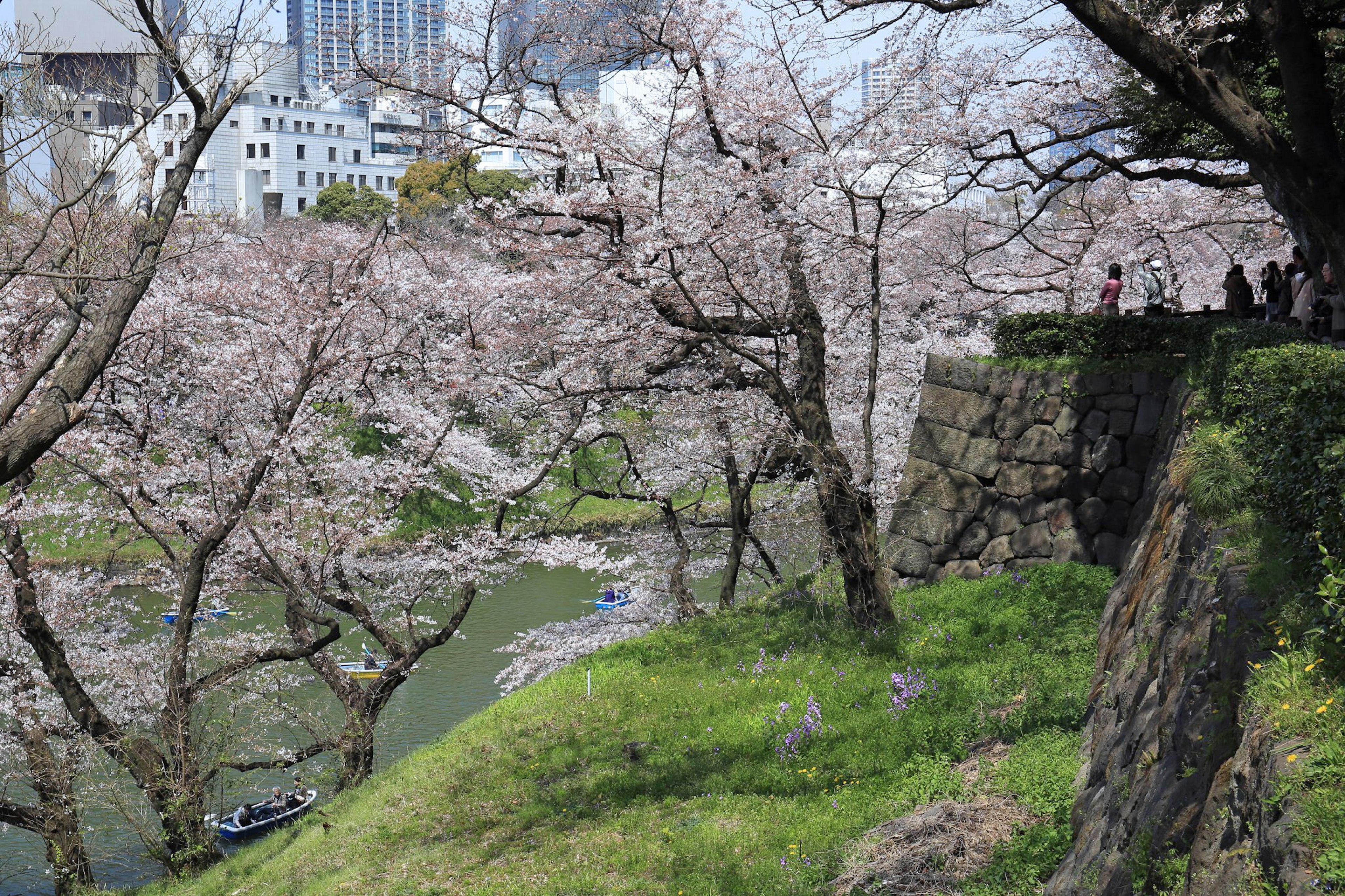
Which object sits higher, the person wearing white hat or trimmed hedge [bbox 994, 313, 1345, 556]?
the person wearing white hat

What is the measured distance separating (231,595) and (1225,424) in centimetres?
2063

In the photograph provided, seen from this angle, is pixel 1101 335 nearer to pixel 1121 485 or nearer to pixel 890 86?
pixel 1121 485

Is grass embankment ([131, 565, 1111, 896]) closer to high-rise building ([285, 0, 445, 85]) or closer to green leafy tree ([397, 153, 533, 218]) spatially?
high-rise building ([285, 0, 445, 85])

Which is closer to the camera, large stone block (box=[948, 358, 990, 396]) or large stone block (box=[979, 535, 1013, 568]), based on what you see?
large stone block (box=[979, 535, 1013, 568])

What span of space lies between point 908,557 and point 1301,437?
6889mm

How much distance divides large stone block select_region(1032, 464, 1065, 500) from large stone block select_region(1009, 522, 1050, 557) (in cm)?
31

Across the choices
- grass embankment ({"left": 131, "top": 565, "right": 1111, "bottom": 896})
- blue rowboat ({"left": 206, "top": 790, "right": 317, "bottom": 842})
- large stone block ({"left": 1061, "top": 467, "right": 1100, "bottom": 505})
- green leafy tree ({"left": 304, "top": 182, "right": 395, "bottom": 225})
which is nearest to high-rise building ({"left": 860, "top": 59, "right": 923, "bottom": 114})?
large stone block ({"left": 1061, "top": 467, "right": 1100, "bottom": 505})

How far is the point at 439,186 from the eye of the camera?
124ft

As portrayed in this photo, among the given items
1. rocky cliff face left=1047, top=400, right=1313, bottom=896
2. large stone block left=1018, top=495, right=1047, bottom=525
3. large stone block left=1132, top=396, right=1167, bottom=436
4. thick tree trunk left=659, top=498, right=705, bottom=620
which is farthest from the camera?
thick tree trunk left=659, top=498, right=705, bottom=620

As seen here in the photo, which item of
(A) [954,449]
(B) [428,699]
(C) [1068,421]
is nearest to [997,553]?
(A) [954,449]

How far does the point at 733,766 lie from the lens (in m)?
7.81

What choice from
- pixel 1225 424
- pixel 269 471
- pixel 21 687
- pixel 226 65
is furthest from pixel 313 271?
pixel 1225 424

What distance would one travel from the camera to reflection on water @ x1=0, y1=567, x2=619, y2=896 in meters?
13.8

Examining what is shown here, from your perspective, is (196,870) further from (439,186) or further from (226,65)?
(439,186)
